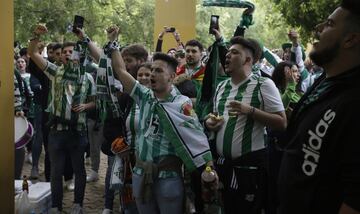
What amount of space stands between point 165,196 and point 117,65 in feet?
3.84

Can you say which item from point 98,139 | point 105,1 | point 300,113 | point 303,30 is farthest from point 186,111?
point 105,1

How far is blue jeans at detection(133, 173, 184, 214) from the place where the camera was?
384 centimetres

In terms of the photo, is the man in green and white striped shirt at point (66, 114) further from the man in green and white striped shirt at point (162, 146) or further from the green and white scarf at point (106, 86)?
the man in green and white striped shirt at point (162, 146)

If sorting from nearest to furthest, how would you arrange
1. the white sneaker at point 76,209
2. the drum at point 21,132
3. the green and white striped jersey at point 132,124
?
the green and white striped jersey at point 132,124, the white sneaker at point 76,209, the drum at point 21,132

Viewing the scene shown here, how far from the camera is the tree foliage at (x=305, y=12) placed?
1453 cm

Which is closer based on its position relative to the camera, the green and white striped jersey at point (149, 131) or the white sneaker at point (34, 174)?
the green and white striped jersey at point (149, 131)

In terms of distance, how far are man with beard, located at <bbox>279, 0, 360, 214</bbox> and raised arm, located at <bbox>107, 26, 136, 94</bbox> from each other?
77.8 inches

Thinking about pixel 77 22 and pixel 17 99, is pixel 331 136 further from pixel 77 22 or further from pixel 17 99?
pixel 17 99

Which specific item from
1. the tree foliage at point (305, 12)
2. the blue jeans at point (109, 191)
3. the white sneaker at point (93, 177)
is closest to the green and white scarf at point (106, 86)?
the blue jeans at point (109, 191)

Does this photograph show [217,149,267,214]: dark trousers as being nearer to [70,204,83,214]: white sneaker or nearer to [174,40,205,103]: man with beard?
[174,40,205,103]: man with beard

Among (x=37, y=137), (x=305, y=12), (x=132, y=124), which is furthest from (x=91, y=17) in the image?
(x=132, y=124)

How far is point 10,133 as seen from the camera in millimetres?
4727

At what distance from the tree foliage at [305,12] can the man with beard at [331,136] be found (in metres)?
12.8

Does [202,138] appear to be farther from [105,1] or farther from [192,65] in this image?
[105,1]
